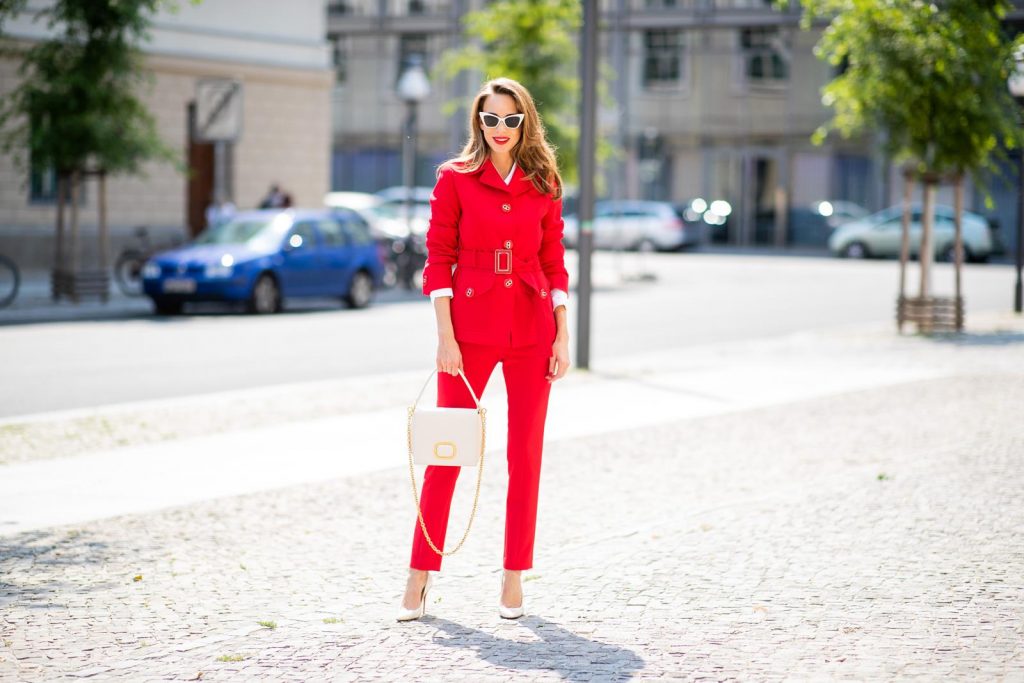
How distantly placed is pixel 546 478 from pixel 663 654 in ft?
12.0

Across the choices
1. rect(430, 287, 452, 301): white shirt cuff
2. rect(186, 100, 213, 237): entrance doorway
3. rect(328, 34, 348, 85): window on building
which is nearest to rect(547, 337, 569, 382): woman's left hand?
rect(430, 287, 452, 301): white shirt cuff

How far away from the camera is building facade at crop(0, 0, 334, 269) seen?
91.8 ft

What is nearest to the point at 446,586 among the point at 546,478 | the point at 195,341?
the point at 546,478

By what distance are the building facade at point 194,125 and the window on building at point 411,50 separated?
26.1m

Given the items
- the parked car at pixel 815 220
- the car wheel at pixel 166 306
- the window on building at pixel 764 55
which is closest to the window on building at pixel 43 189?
the car wheel at pixel 166 306

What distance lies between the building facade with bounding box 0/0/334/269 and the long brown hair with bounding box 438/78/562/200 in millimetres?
23408

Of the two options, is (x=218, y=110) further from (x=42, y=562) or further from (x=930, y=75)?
(x=42, y=562)

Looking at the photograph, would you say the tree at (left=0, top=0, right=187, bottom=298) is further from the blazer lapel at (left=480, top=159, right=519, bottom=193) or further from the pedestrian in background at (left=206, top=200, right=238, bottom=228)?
the blazer lapel at (left=480, top=159, right=519, bottom=193)

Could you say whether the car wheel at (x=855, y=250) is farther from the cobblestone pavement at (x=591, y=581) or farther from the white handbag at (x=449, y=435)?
the white handbag at (x=449, y=435)

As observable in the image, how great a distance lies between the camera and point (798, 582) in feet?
19.9

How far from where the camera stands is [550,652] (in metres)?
5.10

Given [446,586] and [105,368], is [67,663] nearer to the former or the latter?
[446,586]

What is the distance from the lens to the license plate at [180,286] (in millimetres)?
21094

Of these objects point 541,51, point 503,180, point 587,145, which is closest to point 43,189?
point 541,51
